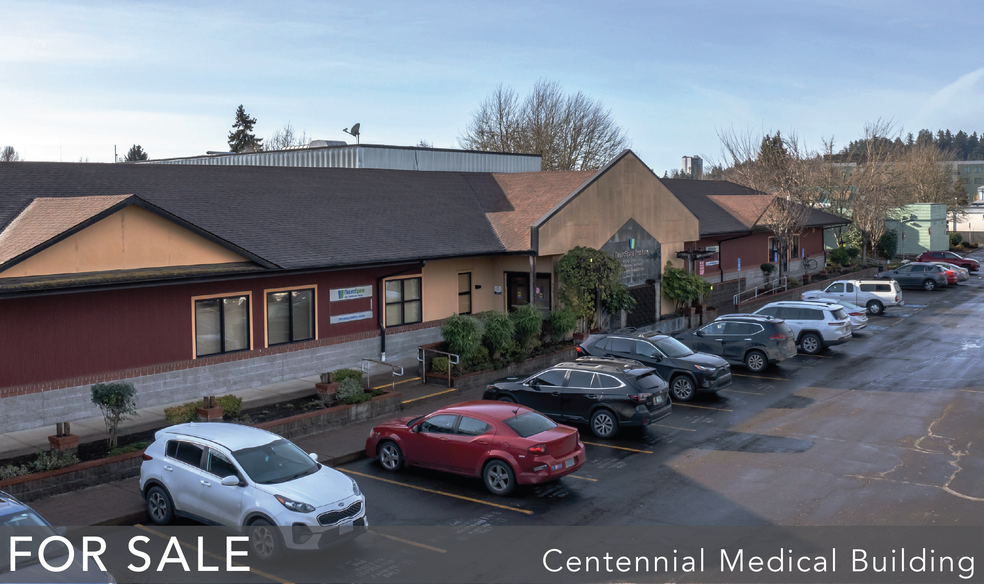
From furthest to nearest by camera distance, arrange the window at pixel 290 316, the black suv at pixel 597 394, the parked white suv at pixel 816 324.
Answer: the parked white suv at pixel 816 324 < the window at pixel 290 316 < the black suv at pixel 597 394

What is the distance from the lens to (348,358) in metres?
23.0

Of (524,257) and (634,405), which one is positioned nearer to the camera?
(634,405)

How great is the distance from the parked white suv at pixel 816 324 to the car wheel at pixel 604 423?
13.5m

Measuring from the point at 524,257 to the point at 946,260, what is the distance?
4432 centimetres

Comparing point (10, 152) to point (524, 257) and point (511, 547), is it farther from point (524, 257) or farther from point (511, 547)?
point (511, 547)

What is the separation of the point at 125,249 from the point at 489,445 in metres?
9.53

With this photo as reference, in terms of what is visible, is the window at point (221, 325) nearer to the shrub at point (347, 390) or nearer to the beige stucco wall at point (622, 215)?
the shrub at point (347, 390)

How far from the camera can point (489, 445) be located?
13.8 m

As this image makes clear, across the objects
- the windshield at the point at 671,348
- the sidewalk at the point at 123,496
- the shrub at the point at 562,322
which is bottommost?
the sidewalk at the point at 123,496

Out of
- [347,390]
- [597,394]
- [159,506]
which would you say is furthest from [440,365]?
[159,506]

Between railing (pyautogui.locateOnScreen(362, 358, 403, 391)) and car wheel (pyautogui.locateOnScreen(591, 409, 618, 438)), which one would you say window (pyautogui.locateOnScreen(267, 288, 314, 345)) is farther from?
car wheel (pyautogui.locateOnScreen(591, 409, 618, 438))

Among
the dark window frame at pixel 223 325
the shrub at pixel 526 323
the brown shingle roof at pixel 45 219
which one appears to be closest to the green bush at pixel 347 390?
the dark window frame at pixel 223 325

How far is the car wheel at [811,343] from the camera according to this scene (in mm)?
27859

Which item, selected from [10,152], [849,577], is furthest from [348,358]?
[10,152]
